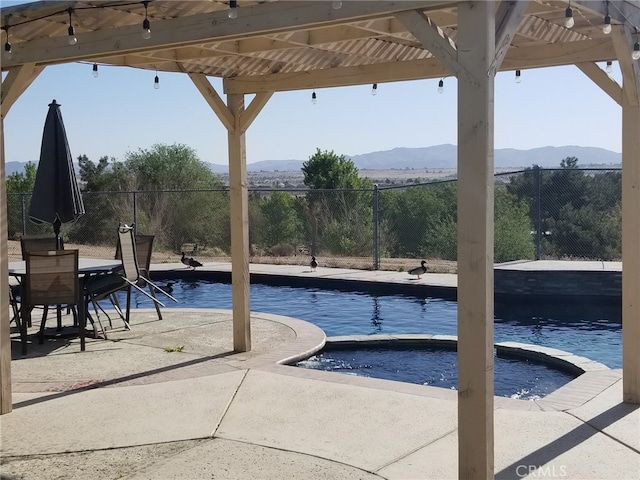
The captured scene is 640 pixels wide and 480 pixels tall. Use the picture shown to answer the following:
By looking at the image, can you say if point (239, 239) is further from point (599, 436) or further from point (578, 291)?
point (578, 291)

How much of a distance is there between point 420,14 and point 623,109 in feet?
6.90

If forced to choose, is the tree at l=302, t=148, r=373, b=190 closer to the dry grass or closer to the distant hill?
the dry grass

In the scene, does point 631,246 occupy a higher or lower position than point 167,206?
lower

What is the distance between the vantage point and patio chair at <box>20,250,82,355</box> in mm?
6734

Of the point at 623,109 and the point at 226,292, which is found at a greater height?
the point at 623,109

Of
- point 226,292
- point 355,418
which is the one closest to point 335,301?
point 226,292

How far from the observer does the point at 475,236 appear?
3521 mm

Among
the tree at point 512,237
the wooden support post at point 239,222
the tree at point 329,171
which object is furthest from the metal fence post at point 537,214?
the tree at point 329,171

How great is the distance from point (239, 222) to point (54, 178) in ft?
7.48

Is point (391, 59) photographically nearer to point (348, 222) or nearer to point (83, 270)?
point (83, 270)

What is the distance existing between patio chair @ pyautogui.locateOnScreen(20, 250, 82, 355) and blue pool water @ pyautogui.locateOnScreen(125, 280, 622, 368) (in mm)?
3203

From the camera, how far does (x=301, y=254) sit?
17922mm

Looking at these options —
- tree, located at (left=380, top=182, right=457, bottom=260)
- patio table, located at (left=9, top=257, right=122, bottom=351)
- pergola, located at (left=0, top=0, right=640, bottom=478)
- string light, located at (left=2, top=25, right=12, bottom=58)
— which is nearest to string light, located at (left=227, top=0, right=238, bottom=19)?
pergola, located at (left=0, top=0, right=640, bottom=478)

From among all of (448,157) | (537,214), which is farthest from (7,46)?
(448,157)
